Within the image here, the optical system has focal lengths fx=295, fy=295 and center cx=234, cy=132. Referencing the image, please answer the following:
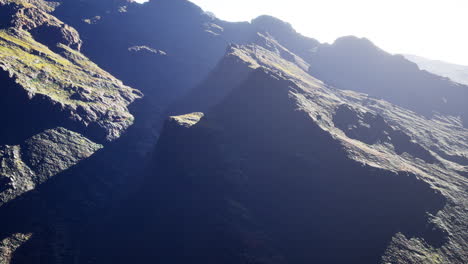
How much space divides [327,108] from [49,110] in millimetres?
136615

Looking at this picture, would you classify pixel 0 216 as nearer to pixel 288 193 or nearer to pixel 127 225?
pixel 127 225

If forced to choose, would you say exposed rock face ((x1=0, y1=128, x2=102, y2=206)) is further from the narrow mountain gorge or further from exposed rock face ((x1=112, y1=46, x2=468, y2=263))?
exposed rock face ((x1=112, y1=46, x2=468, y2=263))

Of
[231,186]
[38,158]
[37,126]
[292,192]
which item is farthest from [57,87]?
[292,192]

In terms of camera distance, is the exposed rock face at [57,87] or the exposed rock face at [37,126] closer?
the exposed rock face at [37,126]

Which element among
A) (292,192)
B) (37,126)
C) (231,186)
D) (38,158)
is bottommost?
(38,158)

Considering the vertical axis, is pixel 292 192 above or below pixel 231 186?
above

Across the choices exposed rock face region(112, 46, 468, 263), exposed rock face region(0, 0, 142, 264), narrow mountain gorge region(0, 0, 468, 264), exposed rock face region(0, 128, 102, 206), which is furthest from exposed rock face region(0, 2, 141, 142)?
exposed rock face region(112, 46, 468, 263)

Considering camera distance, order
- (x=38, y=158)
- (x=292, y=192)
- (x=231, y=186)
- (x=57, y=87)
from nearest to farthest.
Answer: (x=292, y=192) < (x=231, y=186) < (x=38, y=158) < (x=57, y=87)

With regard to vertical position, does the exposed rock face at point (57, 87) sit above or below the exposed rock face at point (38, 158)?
above

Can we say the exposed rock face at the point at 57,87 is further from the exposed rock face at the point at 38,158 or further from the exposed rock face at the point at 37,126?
the exposed rock face at the point at 38,158

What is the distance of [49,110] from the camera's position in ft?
473

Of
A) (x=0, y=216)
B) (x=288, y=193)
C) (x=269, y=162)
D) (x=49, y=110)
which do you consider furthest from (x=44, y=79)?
(x=288, y=193)

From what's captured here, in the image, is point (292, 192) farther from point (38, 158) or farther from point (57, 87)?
point (57, 87)

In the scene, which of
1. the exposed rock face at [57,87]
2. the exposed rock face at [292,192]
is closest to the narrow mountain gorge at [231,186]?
the exposed rock face at [292,192]
